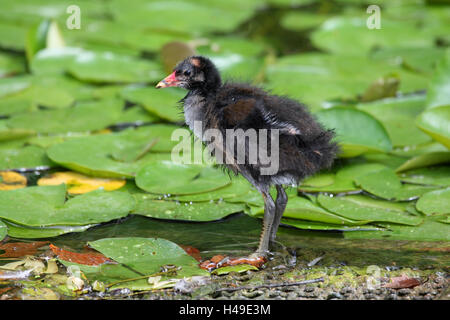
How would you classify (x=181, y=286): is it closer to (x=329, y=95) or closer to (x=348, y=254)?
(x=348, y=254)

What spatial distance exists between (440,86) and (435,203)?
1.29 metres

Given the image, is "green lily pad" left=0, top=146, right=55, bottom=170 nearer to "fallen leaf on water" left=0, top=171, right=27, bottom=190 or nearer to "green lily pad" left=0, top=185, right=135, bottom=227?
"fallen leaf on water" left=0, top=171, right=27, bottom=190

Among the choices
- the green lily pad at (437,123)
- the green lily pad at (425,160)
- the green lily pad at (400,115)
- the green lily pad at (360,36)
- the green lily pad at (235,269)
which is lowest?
the green lily pad at (235,269)

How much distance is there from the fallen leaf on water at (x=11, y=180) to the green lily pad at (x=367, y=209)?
210cm

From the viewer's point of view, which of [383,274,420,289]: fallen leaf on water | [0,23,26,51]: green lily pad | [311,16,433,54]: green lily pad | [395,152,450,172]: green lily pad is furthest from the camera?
[311,16,433,54]: green lily pad

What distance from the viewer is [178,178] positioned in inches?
184

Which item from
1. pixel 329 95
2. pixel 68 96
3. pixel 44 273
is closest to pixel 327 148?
pixel 44 273

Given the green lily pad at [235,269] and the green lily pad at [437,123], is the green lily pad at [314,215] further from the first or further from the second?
the green lily pad at [437,123]

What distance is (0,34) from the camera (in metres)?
7.69

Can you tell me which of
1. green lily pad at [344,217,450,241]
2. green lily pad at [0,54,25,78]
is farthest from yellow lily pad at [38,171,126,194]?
green lily pad at [0,54,25,78]

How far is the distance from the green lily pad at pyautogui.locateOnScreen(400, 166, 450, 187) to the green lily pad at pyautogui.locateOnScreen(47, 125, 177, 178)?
5.99 feet

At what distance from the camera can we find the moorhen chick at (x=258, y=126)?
3605mm

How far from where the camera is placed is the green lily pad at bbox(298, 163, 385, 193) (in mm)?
4543

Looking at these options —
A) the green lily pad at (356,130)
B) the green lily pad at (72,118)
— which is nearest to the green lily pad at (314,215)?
the green lily pad at (356,130)
